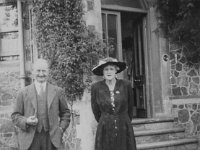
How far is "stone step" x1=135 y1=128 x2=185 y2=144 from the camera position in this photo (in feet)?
23.1

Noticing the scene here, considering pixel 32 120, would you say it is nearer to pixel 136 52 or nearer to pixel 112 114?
pixel 112 114

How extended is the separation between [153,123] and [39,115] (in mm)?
4300

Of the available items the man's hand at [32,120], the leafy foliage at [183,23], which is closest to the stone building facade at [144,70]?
the leafy foliage at [183,23]

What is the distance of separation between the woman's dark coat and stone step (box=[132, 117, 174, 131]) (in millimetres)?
3061

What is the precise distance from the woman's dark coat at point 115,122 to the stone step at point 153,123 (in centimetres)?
306

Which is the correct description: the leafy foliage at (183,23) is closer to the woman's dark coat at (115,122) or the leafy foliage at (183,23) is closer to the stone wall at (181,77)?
the stone wall at (181,77)

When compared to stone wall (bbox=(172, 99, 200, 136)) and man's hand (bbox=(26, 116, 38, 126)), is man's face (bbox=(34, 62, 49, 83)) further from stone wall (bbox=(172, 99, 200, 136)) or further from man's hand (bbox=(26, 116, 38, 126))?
stone wall (bbox=(172, 99, 200, 136))

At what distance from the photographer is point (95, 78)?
681cm

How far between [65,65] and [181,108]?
9.85 feet

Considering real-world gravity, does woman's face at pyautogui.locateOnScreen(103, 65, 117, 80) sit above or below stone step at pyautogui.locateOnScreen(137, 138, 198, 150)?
above

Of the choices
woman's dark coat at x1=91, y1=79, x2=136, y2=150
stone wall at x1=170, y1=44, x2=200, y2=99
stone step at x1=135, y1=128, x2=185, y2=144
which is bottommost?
stone step at x1=135, y1=128, x2=185, y2=144

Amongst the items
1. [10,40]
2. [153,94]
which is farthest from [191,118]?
[10,40]

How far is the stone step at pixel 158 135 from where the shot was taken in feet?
23.1

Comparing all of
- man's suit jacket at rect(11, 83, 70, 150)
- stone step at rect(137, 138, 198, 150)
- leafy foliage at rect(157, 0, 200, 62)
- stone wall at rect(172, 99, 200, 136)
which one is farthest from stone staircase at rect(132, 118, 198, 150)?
man's suit jacket at rect(11, 83, 70, 150)
